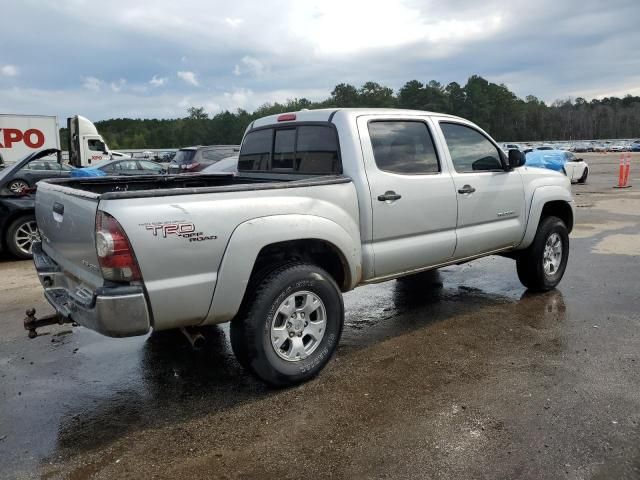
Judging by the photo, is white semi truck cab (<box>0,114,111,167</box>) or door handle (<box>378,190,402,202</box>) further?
white semi truck cab (<box>0,114,111,167</box>)

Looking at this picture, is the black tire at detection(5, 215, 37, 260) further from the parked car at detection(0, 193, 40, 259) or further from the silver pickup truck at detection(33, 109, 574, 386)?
the silver pickup truck at detection(33, 109, 574, 386)

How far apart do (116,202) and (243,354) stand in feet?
4.18

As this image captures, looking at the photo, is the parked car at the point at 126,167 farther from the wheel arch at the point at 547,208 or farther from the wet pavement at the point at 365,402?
the wheel arch at the point at 547,208

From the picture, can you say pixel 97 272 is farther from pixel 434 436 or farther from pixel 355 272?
pixel 434 436

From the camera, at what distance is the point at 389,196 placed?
4.20 meters

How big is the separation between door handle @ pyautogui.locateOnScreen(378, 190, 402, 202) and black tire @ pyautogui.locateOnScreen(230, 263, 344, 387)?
2.58ft

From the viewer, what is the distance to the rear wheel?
842 cm

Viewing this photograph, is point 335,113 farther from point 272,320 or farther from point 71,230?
point 71,230

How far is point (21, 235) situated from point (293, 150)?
5966mm

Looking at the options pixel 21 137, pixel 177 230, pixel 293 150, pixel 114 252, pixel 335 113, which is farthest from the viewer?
pixel 21 137

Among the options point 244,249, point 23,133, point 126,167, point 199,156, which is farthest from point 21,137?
point 244,249

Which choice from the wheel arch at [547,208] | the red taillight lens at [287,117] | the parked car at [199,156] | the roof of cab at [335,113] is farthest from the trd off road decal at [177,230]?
the parked car at [199,156]

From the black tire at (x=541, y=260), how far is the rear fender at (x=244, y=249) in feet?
10.3

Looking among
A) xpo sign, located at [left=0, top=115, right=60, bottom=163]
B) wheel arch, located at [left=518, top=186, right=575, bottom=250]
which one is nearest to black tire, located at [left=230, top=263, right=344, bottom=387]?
wheel arch, located at [left=518, top=186, right=575, bottom=250]
